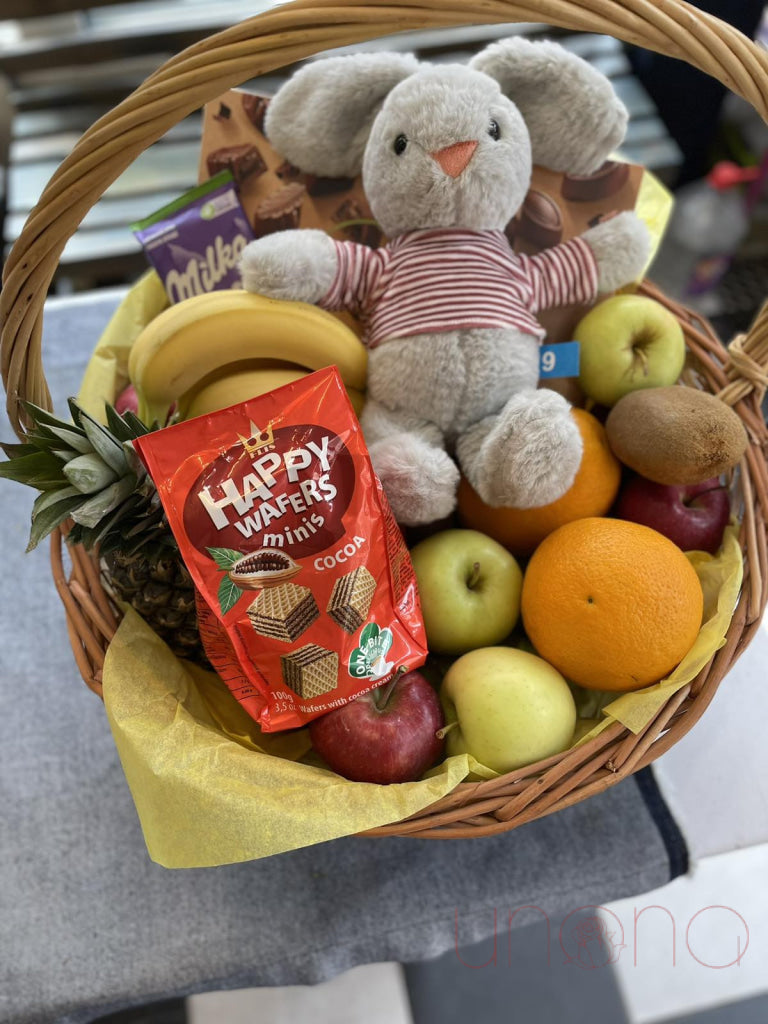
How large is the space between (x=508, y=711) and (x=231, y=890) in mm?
324

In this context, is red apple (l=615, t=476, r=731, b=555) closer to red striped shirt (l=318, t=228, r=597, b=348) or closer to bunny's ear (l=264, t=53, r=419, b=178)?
red striped shirt (l=318, t=228, r=597, b=348)

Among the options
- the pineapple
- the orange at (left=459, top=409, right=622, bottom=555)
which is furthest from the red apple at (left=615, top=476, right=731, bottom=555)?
the pineapple

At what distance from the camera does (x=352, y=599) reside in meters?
0.67

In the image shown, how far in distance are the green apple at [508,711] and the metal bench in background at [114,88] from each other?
1.26m

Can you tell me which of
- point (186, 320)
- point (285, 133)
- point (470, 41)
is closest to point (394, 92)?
point (285, 133)

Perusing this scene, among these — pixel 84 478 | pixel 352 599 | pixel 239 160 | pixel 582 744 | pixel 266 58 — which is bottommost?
pixel 582 744

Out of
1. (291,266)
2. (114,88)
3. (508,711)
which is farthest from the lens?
(114,88)

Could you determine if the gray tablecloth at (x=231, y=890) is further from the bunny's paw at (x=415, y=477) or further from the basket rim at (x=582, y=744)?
the bunny's paw at (x=415, y=477)

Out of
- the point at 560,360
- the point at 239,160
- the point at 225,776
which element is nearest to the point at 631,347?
the point at 560,360

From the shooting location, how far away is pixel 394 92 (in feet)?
2.50

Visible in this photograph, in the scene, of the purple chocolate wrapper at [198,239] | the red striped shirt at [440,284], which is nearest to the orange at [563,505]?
the red striped shirt at [440,284]

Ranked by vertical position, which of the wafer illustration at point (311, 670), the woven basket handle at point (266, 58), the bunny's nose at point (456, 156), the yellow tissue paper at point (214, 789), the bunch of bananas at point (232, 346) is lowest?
the yellow tissue paper at point (214, 789)

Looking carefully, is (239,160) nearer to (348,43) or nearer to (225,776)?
(348,43)

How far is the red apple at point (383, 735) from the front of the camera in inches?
26.5
